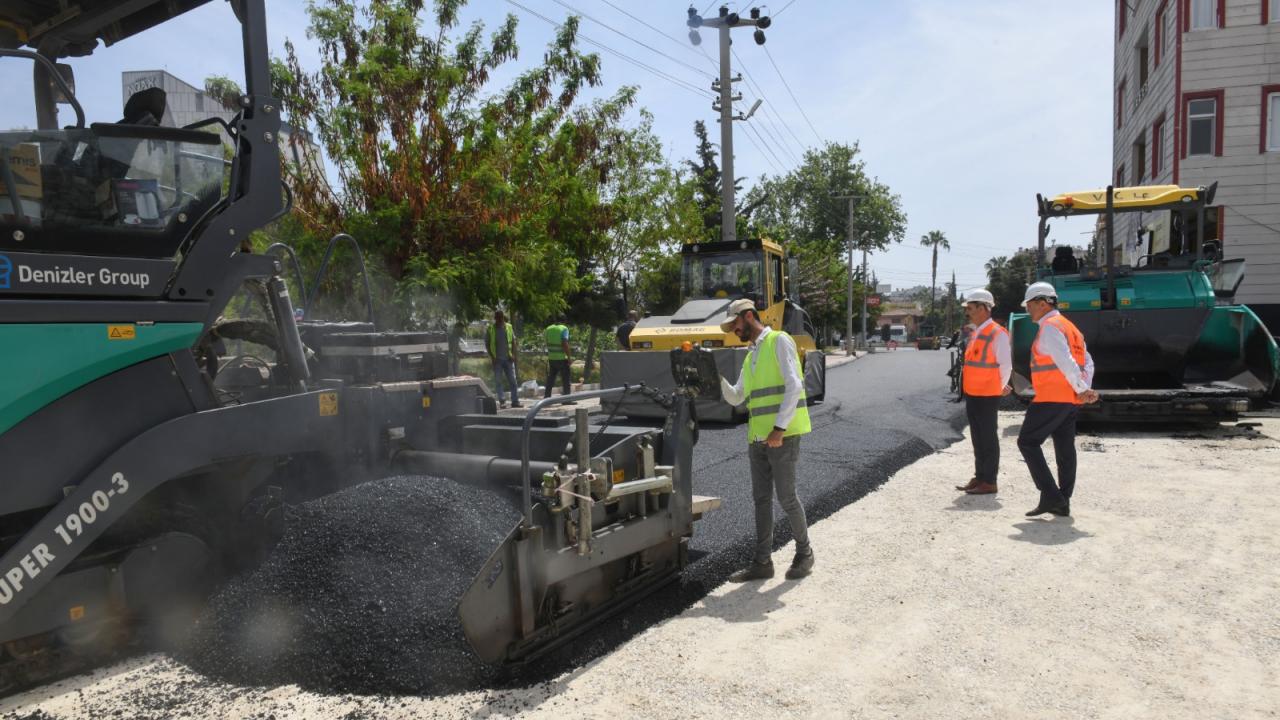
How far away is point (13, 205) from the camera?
9.63ft

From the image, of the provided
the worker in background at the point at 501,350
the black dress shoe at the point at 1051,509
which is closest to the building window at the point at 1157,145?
the worker in background at the point at 501,350

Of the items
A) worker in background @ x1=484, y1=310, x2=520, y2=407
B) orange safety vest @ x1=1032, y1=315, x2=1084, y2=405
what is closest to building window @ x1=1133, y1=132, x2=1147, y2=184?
worker in background @ x1=484, y1=310, x2=520, y2=407

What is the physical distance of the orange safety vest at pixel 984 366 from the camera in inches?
269

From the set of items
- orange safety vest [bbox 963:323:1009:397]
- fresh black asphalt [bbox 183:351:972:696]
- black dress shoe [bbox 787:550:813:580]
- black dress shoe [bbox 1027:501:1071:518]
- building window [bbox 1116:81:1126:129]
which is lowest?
black dress shoe [bbox 1027:501:1071:518]

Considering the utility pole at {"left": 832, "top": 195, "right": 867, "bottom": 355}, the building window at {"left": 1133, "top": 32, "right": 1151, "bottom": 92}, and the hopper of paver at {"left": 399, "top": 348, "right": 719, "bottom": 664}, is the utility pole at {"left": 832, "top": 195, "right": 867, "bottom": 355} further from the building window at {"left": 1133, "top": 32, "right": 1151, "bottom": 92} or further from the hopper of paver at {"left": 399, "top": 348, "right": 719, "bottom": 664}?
the hopper of paver at {"left": 399, "top": 348, "right": 719, "bottom": 664}

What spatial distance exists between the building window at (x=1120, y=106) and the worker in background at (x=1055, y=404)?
20.5 m

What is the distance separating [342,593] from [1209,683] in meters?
3.54

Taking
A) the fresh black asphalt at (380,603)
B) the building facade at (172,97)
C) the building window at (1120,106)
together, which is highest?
the building window at (1120,106)

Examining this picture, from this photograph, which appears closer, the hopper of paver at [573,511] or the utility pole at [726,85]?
the hopper of paver at [573,511]

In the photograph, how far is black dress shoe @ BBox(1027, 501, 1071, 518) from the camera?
6071 millimetres

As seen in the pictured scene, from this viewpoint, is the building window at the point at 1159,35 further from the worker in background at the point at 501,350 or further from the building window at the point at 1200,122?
the worker in background at the point at 501,350

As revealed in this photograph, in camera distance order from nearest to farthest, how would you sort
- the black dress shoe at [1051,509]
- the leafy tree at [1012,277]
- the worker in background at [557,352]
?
the black dress shoe at [1051,509], the worker in background at [557,352], the leafy tree at [1012,277]

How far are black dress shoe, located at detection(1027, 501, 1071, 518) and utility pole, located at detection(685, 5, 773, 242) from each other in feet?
33.4

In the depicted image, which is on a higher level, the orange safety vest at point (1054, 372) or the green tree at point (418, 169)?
the green tree at point (418, 169)
